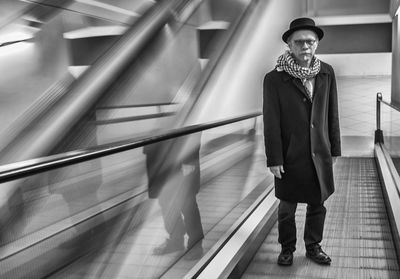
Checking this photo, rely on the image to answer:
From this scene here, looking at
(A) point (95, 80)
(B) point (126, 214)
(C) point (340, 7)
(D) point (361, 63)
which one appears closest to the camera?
(B) point (126, 214)

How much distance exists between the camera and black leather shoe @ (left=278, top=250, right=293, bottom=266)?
8.50 ft

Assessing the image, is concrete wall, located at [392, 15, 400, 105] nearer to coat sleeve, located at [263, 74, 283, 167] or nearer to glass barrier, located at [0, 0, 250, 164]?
glass barrier, located at [0, 0, 250, 164]

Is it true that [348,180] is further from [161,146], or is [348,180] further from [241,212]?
[161,146]

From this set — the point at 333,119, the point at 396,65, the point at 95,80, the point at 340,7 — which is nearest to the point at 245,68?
the point at 95,80

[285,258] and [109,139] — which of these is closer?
[285,258]

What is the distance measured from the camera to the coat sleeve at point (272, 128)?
2.38m

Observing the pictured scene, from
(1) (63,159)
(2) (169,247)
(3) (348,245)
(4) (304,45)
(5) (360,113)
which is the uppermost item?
(4) (304,45)

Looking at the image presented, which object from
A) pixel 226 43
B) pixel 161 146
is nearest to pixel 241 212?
pixel 161 146

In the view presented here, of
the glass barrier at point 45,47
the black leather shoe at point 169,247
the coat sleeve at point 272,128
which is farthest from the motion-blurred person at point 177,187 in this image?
the glass barrier at point 45,47

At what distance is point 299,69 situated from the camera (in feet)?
7.68

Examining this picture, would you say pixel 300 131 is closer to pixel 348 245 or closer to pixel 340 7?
pixel 348 245

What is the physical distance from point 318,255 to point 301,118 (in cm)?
83

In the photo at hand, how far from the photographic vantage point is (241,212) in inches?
122

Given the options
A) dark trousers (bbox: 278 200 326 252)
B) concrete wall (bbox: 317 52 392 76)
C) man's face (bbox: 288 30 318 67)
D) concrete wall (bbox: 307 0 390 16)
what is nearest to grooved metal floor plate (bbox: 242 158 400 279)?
dark trousers (bbox: 278 200 326 252)
